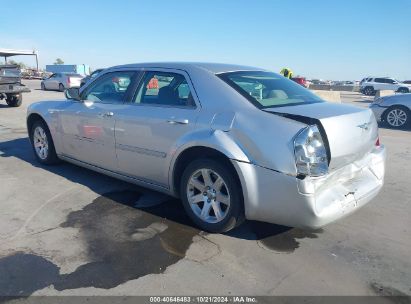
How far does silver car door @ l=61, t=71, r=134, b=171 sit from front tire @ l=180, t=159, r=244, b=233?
4.10 feet

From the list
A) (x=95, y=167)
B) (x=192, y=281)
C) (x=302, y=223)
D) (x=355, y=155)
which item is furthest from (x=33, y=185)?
(x=355, y=155)

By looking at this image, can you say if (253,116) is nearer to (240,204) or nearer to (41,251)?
(240,204)

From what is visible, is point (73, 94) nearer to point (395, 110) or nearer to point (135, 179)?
point (135, 179)

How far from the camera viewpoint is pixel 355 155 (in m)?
3.42

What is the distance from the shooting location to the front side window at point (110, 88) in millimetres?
4510

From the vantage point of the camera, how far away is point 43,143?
5949 millimetres

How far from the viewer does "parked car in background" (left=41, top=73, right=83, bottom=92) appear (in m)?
26.4

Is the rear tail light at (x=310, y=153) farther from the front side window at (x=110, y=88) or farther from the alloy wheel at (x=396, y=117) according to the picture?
the alloy wheel at (x=396, y=117)

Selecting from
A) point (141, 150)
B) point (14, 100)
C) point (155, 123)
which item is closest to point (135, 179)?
point (141, 150)

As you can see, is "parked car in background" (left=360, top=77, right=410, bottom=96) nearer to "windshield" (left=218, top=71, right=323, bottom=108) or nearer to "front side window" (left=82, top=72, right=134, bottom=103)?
"windshield" (left=218, top=71, right=323, bottom=108)

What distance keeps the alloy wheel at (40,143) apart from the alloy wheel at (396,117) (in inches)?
385

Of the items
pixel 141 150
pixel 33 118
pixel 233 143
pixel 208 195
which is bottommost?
pixel 208 195

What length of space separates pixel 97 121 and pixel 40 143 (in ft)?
6.32

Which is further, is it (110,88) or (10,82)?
(10,82)
